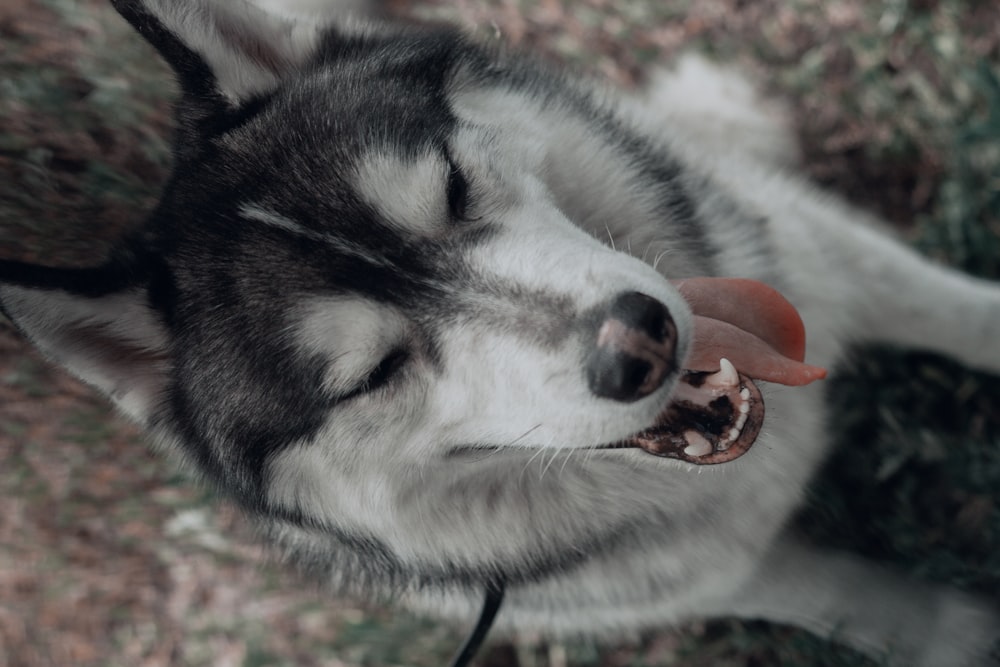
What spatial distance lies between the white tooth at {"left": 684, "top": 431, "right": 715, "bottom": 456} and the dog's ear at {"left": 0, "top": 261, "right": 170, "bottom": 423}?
123cm

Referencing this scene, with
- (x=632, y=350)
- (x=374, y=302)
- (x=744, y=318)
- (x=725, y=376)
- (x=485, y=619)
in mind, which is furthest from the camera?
(x=485, y=619)

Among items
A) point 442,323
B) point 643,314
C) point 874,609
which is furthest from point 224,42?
point 874,609

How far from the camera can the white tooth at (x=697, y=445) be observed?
1546 millimetres

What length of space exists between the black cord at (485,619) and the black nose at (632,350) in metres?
0.87

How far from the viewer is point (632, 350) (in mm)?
1383

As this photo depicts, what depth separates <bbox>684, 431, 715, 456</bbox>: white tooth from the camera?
5.07 ft

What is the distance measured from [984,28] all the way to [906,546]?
213 cm

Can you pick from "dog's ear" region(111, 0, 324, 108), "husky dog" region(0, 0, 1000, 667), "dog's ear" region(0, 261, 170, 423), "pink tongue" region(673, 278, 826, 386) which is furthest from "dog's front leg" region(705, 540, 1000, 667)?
"dog's ear" region(111, 0, 324, 108)

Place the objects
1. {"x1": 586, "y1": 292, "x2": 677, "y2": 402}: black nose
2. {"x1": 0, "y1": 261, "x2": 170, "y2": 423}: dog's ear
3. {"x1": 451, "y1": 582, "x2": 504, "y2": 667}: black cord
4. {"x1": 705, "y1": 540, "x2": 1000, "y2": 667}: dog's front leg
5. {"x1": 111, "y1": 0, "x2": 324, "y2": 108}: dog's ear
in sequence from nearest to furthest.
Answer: {"x1": 586, "y1": 292, "x2": 677, "y2": 402}: black nose → {"x1": 0, "y1": 261, "x2": 170, "y2": 423}: dog's ear → {"x1": 111, "y1": 0, "x2": 324, "y2": 108}: dog's ear → {"x1": 451, "y1": 582, "x2": 504, "y2": 667}: black cord → {"x1": 705, "y1": 540, "x2": 1000, "y2": 667}: dog's front leg

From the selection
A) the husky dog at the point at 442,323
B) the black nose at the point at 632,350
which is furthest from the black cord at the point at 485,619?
the black nose at the point at 632,350

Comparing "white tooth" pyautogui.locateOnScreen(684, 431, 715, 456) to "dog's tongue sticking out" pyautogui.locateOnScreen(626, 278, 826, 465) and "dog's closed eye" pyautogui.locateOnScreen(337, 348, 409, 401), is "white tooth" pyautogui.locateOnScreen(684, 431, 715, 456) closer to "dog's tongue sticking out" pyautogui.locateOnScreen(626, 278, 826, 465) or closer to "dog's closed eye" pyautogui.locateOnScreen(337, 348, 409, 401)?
"dog's tongue sticking out" pyautogui.locateOnScreen(626, 278, 826, 465)

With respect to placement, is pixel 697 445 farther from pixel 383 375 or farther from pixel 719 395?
pixel 383 375

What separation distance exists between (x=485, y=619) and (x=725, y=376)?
104 cm

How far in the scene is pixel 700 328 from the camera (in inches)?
64.1
